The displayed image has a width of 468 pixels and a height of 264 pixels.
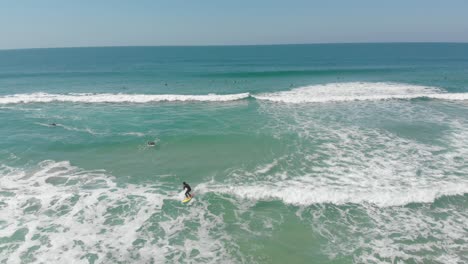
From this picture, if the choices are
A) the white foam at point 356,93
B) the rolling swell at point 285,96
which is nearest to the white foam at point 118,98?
the rolling swell at point 285,96

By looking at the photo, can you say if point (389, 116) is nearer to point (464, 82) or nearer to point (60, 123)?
point (464, 82)

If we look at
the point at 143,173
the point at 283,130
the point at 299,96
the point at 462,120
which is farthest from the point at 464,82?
the point at 143,173

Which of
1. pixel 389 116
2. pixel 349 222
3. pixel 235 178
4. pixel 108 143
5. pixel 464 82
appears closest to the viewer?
pixel 349 222

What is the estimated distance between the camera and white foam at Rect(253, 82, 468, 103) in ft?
115

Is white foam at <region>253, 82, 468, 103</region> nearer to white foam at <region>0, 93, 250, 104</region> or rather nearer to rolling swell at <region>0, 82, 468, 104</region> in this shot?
rolling swell at <region>0, 82, 468, 104</region>

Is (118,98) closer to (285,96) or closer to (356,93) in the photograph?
(285,96)

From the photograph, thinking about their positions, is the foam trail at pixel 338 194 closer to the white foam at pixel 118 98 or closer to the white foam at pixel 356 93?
the white foam at pixel 356 93

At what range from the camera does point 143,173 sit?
17.2 meters

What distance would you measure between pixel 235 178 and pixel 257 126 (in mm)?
9795

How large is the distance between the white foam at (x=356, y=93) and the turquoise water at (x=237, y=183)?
2574 millimetres

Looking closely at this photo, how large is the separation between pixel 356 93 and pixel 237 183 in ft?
95.5

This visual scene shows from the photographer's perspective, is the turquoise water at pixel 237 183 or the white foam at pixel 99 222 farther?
the turquoise water at pixel 237 183

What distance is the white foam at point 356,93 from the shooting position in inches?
1382

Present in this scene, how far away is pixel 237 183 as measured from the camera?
15602mm
